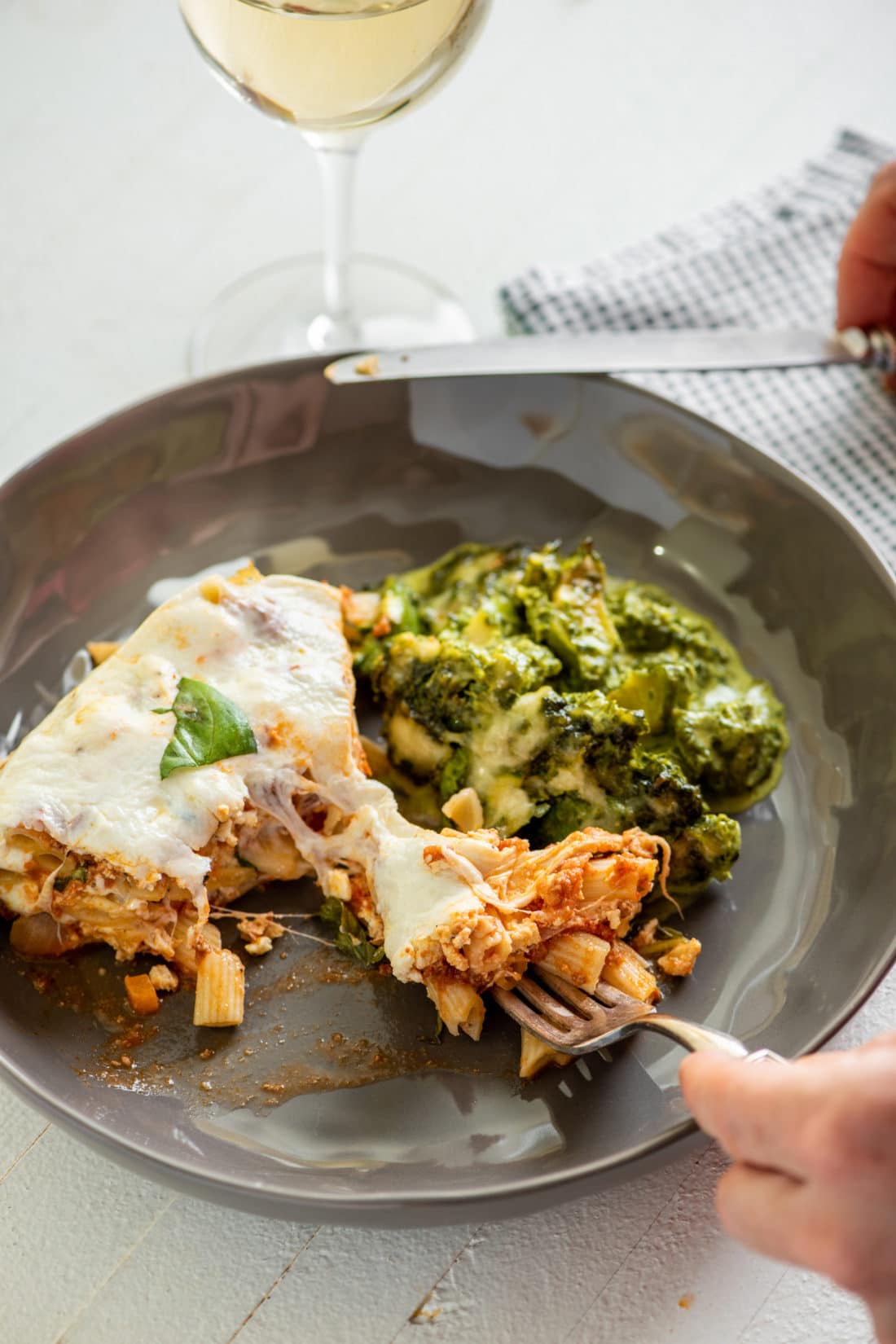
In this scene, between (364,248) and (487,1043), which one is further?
(364,248)

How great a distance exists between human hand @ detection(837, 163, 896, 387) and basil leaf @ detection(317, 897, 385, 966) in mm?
2414

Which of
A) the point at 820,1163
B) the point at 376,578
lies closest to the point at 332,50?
the point at 376,578

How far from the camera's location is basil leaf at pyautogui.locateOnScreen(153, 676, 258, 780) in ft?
9.08

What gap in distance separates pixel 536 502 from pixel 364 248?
1.55 metres

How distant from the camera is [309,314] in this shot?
440 cm

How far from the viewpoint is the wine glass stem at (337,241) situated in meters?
3.52

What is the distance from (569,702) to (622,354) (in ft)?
3.70

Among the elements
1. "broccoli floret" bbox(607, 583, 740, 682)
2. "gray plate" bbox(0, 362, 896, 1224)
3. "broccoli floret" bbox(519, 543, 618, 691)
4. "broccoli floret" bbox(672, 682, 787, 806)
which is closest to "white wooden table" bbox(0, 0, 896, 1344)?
"gray plate" bbox(0, 362, 896, 1224)

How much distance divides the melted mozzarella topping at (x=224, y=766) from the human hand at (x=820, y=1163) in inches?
32.7

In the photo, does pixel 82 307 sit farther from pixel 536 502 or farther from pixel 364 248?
pixel 536 502

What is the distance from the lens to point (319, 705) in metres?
2.95

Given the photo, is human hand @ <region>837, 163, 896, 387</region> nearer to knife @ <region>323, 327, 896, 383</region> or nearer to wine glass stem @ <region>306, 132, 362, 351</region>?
knife @ <region>323, 327, 896, 383</region>

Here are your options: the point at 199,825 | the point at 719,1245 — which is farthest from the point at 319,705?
the point at 719,1245

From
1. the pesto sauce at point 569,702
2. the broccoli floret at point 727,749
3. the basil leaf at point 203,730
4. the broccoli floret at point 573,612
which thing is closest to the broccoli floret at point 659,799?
the pesto sauce at point 569,702
